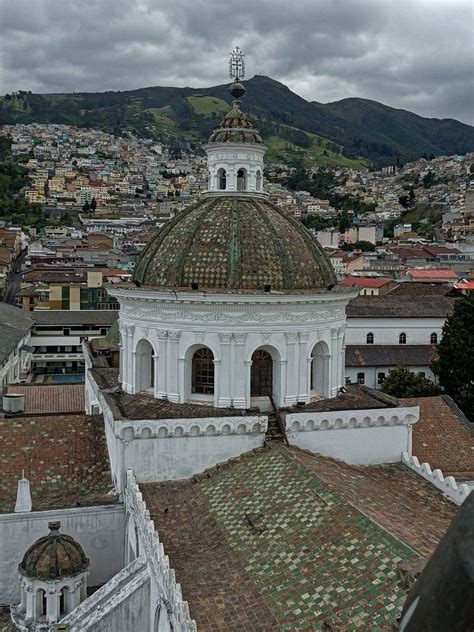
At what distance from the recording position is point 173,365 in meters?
17.9

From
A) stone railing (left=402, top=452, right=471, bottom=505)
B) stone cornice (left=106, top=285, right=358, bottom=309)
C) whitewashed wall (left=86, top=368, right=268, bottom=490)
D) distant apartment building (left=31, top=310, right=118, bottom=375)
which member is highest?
stone cornice (left=106, top=285, right=358, bottom=309)

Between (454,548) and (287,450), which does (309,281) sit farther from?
(454,548)

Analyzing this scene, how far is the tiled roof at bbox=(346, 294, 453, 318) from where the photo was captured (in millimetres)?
50500

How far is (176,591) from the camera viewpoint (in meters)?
10.8

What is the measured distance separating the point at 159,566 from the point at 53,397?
61.5ft

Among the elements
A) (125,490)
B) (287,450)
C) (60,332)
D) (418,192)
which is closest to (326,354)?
(287,450)

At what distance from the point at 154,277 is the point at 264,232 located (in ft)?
10.9

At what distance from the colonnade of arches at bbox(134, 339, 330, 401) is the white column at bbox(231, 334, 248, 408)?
28 centimetres

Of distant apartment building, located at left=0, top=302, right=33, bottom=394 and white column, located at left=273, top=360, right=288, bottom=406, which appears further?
distant apartment building, located at left=0, top=302, right=33, bottom=394

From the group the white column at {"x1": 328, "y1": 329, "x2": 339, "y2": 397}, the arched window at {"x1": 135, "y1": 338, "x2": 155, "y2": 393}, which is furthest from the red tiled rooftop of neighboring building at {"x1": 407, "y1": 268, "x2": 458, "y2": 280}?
the arched window at {"x1": 135, "y1": 338, "x2": 155, "y2": 393}

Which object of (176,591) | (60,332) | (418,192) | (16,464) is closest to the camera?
(176,591)

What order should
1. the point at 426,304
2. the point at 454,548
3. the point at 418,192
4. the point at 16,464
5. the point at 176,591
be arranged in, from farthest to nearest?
the point at 418,192, the point at 426,304, the point at 16,464, the point at 176,591, the point at 454,548

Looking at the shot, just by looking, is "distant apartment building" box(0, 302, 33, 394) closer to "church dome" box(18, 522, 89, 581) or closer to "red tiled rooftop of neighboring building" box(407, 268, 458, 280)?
"church dome" box(18, 522, 89, 581)

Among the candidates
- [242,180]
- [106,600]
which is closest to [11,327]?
[242,180]
